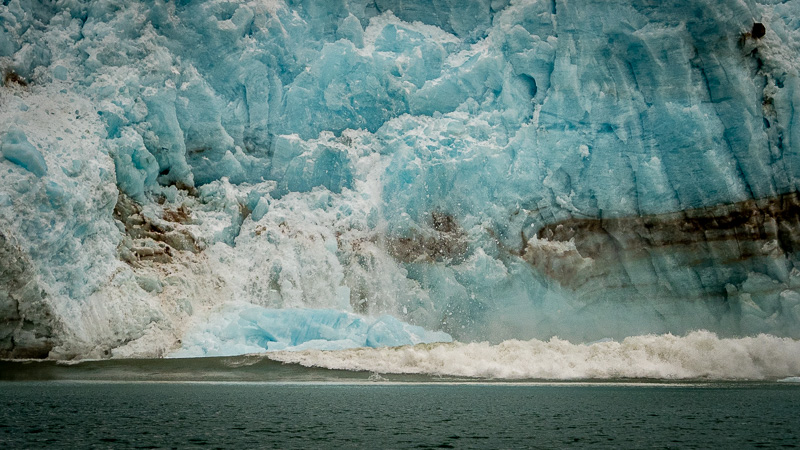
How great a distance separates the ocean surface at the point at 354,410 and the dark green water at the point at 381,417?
4 centimetres

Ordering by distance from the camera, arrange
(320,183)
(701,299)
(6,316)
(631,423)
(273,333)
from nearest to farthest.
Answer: (631,423) → (6,316) → (273,333) → (701,299) → (320,183)

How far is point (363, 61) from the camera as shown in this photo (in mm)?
32156

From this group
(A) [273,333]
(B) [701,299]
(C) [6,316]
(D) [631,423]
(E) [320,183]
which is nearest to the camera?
(D) [631,423]

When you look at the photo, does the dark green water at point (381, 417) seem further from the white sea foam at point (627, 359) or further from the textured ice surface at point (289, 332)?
the white sea foam at point (627, 359)

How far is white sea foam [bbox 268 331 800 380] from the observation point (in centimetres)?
2652


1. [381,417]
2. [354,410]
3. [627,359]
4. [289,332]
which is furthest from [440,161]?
[381,417]

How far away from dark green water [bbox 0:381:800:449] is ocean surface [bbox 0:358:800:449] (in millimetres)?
36

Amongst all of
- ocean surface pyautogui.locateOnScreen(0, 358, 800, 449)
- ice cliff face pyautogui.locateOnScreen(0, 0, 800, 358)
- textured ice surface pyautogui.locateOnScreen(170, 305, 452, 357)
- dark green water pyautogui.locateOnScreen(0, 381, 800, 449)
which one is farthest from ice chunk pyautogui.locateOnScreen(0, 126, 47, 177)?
textured ice surface pyautogui.locateOnScreen(170, 305, 452, 357)

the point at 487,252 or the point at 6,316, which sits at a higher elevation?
the point at 487,252

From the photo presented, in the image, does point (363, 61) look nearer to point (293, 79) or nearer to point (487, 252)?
Answer: point (293, 79)

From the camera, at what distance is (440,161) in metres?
30.3

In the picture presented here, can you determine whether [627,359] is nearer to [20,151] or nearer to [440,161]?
[440,161]

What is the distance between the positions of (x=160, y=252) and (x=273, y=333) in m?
5.39

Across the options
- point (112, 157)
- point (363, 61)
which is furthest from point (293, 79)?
point (112, 157)
